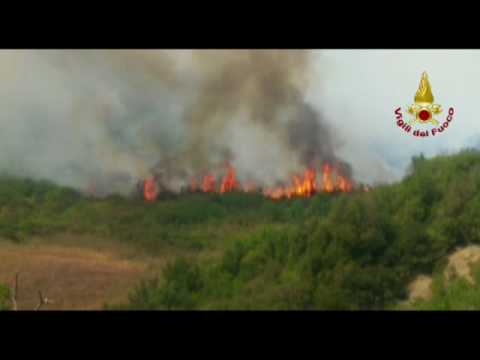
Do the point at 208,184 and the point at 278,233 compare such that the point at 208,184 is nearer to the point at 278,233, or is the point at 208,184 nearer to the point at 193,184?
the point at 193,184

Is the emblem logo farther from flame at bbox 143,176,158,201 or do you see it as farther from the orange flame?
flame at bbox 143,176,158,201

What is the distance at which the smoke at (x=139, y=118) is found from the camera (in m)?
7.40

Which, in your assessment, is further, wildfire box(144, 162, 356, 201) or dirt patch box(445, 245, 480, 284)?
wildfire box(144, 162, 356, 201)

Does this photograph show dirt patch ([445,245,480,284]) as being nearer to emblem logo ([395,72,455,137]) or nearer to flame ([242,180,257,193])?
emblem logo ([395,72,455,137])

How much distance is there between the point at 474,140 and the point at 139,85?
3161 millimetres

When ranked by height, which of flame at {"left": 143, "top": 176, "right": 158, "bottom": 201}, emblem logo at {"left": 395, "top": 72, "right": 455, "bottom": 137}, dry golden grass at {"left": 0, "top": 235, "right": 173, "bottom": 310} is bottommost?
dry golden grass at {"left": 0, "top": 235, "right": 173, "bottom": 310}

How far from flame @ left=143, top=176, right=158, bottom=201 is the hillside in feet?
0.24

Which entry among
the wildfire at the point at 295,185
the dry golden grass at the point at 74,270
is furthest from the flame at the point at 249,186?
the dry golden grass at the point at 74,270

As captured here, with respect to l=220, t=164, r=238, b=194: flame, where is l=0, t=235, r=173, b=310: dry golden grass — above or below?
A: below

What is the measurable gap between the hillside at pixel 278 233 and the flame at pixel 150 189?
0.07m

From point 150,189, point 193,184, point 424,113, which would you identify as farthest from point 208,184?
point 424,113

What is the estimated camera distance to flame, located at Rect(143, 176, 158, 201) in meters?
7.55

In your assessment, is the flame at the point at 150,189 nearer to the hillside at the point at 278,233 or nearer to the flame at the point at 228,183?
the hillside at the point at 278,233

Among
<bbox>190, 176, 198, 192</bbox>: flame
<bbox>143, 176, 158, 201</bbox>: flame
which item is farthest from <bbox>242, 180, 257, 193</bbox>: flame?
<bbox>143, 176, 158, 201</bbox>: flame
